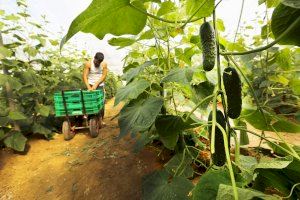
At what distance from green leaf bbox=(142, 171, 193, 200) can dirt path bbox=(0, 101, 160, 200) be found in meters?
0.88

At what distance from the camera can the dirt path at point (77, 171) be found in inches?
97.1

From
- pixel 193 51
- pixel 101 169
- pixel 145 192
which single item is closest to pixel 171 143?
pixel 145 192

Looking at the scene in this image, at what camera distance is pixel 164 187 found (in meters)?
1.28

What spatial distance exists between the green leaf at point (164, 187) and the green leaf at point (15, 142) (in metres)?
2.63

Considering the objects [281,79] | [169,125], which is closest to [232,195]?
[169,125]

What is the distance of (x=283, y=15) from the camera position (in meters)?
0.61

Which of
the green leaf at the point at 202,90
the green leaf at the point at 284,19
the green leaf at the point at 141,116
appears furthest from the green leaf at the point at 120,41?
the green leaf at the point at 284,19

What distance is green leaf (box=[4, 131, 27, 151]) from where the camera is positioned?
135 inches

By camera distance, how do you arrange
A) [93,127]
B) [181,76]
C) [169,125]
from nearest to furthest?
[169,125] → [181,76] → [93,127]

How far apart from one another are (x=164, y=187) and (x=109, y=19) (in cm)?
83

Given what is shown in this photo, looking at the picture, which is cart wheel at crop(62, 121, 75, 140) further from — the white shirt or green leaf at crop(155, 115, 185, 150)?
green leaf at crop(155, 115, 185, 150)

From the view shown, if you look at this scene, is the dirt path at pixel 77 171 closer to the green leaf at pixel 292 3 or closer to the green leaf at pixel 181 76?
the green leaf at pixel 181 76

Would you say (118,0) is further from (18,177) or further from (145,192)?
(18,177)

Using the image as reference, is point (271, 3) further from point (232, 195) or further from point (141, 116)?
point (232, 195)
